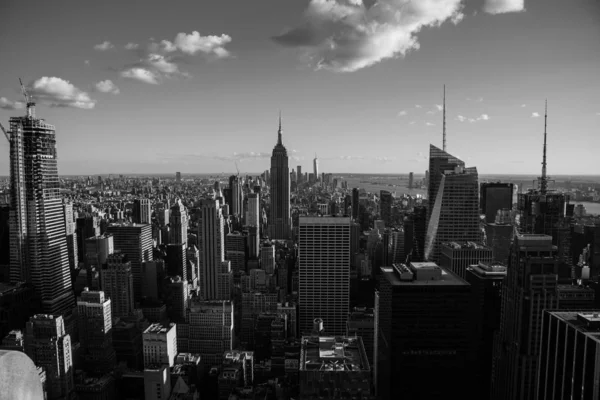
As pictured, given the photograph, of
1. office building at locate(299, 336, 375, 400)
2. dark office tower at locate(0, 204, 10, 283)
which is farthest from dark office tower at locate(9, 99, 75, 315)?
office building at locate(299, 336, 375, 400)

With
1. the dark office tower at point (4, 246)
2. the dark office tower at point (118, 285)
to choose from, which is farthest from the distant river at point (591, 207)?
the dark office tower at point (4, 246)

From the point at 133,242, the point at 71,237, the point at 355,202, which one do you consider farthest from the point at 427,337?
the point at 355,202

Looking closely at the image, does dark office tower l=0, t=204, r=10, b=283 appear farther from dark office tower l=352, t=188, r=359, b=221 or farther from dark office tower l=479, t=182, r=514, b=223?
dark office tower l=479, t=182, r=514, b=223

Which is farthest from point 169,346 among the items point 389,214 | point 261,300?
point 389,214

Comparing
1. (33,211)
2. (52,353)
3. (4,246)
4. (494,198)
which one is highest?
(494,198)

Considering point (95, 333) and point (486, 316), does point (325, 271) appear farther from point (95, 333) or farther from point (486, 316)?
point (95, 333)

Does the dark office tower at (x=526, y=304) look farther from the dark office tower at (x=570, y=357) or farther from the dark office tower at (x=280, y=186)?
the dark office tower at (x=280, y=186)
